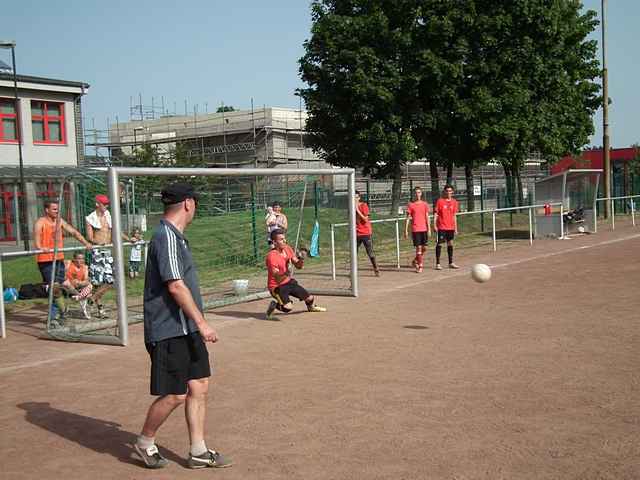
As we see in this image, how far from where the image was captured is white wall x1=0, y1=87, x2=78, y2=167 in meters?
34.0

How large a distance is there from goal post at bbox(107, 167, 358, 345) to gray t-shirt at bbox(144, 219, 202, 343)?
4.49m

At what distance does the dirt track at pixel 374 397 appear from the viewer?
4906 mm

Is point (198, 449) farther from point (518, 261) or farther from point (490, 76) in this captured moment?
point (490, 76)

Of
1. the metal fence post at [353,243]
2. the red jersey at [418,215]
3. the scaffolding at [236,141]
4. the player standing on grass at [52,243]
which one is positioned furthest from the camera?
the scaffolding at [236,141]

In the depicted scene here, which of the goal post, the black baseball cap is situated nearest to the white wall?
the goal post

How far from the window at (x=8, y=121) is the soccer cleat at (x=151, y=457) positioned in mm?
32365

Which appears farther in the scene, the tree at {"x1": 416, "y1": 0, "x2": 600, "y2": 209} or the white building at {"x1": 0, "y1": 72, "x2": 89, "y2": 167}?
the white building at {"x1": 0, "y1": 72, "x2": 89, "y2": 167}

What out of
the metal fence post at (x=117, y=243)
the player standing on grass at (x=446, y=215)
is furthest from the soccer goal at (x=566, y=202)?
the metal fence post at (x=117, y=243)

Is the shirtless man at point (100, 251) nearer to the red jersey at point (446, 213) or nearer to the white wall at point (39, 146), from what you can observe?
the red jersey at point (446, 213)

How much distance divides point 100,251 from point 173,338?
7364 mm

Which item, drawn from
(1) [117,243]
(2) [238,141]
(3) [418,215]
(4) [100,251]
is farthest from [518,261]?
(2) [238,141]

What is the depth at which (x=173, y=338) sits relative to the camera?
4.80m

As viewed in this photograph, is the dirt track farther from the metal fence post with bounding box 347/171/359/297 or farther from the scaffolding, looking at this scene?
the scaffolding

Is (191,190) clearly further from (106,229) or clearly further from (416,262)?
(416,262)
